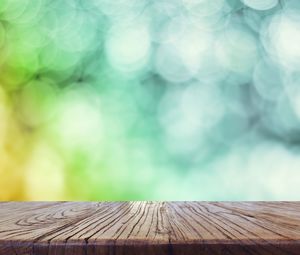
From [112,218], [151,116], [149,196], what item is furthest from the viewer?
[151,116]

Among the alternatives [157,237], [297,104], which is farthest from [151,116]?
[157,237]

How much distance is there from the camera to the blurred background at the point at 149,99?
2.03 m

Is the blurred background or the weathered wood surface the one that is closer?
the weathered wood surface

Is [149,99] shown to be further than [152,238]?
Answer: Yes

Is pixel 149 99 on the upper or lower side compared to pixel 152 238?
upper

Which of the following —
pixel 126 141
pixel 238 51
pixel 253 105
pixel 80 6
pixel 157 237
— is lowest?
pixel 157 237

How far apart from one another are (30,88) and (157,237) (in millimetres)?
1945

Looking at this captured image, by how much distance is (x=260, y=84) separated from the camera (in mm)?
2176

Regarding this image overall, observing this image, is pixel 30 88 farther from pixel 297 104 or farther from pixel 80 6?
pixel 297 104

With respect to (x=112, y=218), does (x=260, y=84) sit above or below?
above

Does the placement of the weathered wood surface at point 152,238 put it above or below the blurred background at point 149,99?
below

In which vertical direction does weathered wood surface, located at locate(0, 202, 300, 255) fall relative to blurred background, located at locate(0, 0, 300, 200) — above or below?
below

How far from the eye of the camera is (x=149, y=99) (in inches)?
84.7

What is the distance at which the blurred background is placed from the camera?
79.9 inches
